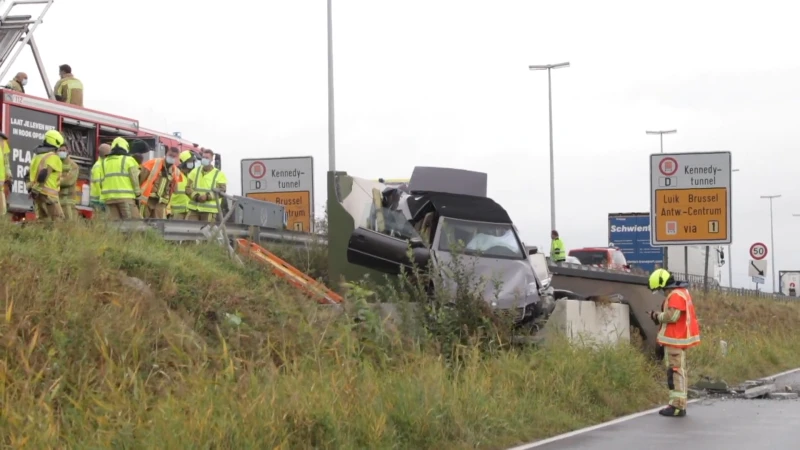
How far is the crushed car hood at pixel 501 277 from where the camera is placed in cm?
1598

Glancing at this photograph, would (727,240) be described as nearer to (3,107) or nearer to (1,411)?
(3,107)

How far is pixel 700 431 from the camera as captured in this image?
12.7m

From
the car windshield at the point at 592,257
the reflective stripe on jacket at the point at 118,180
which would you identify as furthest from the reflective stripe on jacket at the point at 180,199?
the car windshield at the point at 592,257

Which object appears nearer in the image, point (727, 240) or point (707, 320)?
point (727, 240)

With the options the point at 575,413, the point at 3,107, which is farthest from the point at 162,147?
the point at 575,413

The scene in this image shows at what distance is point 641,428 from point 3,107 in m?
11.7

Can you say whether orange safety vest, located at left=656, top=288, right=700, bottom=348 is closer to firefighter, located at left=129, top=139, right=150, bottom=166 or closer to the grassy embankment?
the grassy embankment

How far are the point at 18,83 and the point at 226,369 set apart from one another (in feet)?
38.5

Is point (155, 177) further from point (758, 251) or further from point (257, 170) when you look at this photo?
point (758, 251)

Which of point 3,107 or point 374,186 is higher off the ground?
point 3,107

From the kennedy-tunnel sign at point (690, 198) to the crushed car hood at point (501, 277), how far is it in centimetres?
933

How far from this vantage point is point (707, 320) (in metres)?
29.2

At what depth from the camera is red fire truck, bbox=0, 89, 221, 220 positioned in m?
20.2

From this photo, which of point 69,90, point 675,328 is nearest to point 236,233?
point 675,328
